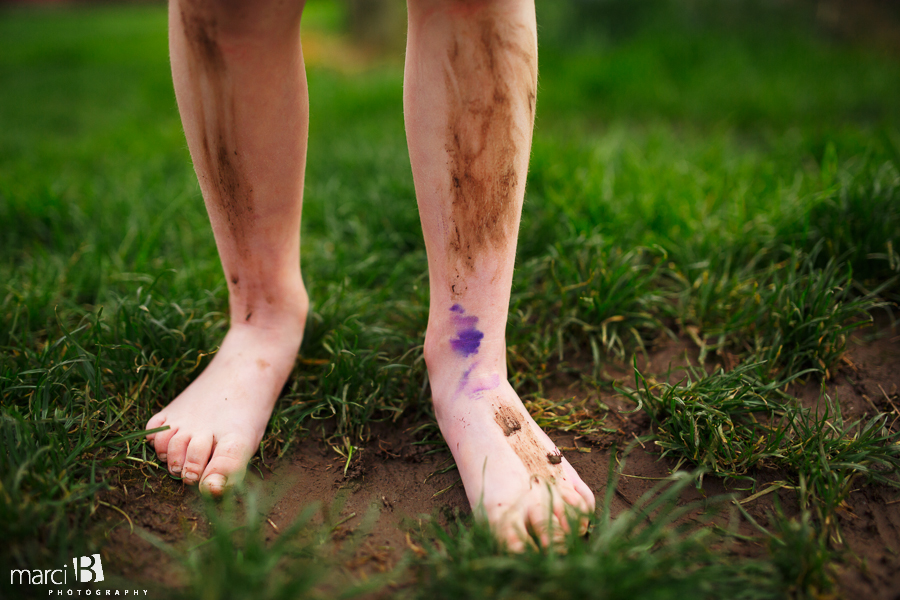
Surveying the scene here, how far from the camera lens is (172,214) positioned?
2098 mm

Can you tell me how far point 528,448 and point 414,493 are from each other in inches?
10.3

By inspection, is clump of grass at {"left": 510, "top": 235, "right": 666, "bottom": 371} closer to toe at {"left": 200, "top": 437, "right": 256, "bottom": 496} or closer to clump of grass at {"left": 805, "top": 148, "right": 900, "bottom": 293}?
clump of grass at {"left": 805, "top": 148, "right": 900, "bottom": 293}

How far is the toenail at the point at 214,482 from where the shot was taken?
1.04m

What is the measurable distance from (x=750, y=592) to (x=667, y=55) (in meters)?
3.82

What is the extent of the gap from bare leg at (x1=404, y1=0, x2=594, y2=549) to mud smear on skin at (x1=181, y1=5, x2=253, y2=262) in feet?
1.17

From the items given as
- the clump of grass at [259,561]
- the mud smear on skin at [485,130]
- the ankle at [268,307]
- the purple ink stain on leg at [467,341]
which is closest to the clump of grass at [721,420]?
the purple ink stain on leg at [467,341]

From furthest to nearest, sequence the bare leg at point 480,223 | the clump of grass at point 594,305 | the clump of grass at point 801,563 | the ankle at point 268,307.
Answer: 1. the clump of grass at point 594,305
2. the ankle at point 268,307
3. the bare leg at point 480,223
4. the clump of grass at point 801,563

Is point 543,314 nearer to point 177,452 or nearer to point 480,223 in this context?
point 480,223

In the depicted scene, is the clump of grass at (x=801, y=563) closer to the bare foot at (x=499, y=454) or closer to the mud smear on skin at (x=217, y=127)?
the bare foot at (x=499, y=454)

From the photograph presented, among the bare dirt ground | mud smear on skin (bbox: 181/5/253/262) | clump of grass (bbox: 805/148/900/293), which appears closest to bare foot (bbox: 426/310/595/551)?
the bare dirt ground

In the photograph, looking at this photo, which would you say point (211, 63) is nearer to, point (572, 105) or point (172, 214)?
point (172, 214)

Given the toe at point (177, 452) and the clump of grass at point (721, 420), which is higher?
the clump of grass at point (721, 420)

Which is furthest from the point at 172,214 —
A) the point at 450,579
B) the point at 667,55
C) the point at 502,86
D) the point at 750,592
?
the point at 667,55

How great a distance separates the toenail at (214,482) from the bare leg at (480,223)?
455mm
